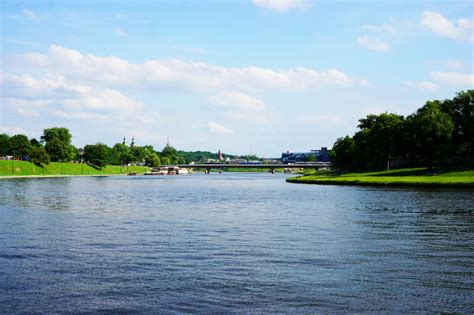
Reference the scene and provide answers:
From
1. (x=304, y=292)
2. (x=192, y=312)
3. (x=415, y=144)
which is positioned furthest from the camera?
(x=415, y=144)

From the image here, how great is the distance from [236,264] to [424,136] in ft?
450

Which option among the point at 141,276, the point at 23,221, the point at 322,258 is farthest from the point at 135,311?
the point at 23,221

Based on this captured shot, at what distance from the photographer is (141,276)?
25.9 m

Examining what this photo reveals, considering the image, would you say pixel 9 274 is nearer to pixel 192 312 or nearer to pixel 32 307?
pixel 32 307

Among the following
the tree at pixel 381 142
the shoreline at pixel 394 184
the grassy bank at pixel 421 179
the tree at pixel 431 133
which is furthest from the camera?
the tree at pixel 381 142

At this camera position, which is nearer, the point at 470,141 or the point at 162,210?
the point at 162,210

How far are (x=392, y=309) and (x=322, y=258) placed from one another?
1012 centimetres

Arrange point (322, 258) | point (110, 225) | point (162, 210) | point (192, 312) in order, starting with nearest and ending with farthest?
point (192, 312), point (322, 258), point (110, 225), point (162, 210)

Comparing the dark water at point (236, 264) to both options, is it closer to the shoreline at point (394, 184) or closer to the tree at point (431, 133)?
the shoreline at point (394, 184)

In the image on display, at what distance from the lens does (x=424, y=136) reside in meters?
154

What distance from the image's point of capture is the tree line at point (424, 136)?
152 meters

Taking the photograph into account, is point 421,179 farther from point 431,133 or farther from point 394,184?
point 431,133

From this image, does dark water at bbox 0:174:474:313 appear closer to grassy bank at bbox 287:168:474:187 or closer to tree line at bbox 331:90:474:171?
grassy bank at bbox 287:168:474:187

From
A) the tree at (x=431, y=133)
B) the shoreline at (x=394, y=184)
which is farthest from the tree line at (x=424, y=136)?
the shoreline at (x=394, y=184)
